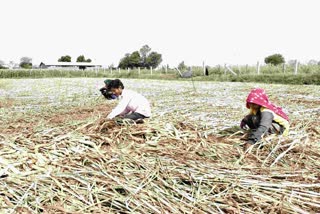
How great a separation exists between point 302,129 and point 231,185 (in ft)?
8.67

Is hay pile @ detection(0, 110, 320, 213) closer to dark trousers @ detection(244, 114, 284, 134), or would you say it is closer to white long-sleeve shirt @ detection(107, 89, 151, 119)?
dark trousers @ detection(244, 114, 284, 134)

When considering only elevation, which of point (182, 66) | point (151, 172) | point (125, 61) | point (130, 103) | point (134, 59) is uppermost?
A: point (130, 103)

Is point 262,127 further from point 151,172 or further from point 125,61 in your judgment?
point 125,61

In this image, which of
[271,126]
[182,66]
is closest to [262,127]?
[271,126]

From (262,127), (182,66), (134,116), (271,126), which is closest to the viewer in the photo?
(262,127)

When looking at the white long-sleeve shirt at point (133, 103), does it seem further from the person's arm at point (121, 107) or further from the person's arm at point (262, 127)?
the person's arm at point (262, 127)

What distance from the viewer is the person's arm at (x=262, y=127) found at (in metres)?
4.12

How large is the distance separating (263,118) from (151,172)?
1.78 m

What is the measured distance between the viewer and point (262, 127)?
4.22m

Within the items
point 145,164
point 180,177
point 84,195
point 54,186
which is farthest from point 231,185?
point 54,186

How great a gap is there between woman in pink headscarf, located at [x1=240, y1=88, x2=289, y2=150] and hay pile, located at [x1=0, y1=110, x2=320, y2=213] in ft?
0.53

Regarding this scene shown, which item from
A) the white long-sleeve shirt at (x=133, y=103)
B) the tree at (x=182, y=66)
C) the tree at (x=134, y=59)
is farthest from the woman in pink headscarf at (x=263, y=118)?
the tree at (x=134, y=59)

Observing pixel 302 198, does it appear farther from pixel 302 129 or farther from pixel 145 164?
pixel 302 129

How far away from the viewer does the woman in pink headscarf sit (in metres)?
4.24
